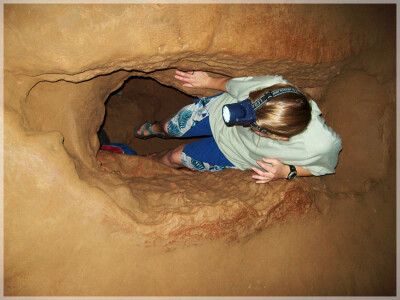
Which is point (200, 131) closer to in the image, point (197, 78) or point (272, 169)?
point (197, 78)

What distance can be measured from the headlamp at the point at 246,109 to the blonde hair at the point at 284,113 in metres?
0.02

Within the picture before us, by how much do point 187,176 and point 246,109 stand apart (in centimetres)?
129

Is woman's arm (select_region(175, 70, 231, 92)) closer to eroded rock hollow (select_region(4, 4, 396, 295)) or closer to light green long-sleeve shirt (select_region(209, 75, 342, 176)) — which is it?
eroded rock hollow (select_region(4, 4, 396, 295))

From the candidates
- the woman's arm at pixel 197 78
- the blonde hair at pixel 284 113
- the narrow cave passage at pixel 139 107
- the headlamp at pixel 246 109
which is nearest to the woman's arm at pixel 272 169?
the blonde hair at pixel 284 113

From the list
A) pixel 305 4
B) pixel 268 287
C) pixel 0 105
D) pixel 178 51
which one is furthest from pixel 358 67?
pixel 0 105

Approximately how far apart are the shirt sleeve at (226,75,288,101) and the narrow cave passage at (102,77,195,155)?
7.45 ft

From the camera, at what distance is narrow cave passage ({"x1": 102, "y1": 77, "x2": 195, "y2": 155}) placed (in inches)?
158

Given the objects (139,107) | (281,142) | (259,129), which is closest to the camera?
(259,129)

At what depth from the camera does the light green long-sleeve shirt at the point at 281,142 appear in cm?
171

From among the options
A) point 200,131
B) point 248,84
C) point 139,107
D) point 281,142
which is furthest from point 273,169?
point 139,107

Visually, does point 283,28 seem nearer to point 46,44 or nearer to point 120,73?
point 120,73

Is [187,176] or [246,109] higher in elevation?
[246,109]

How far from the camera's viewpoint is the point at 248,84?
1.79 m

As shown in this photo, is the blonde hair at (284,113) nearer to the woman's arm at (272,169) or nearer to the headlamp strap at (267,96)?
the headlamp strap at (267,96)
